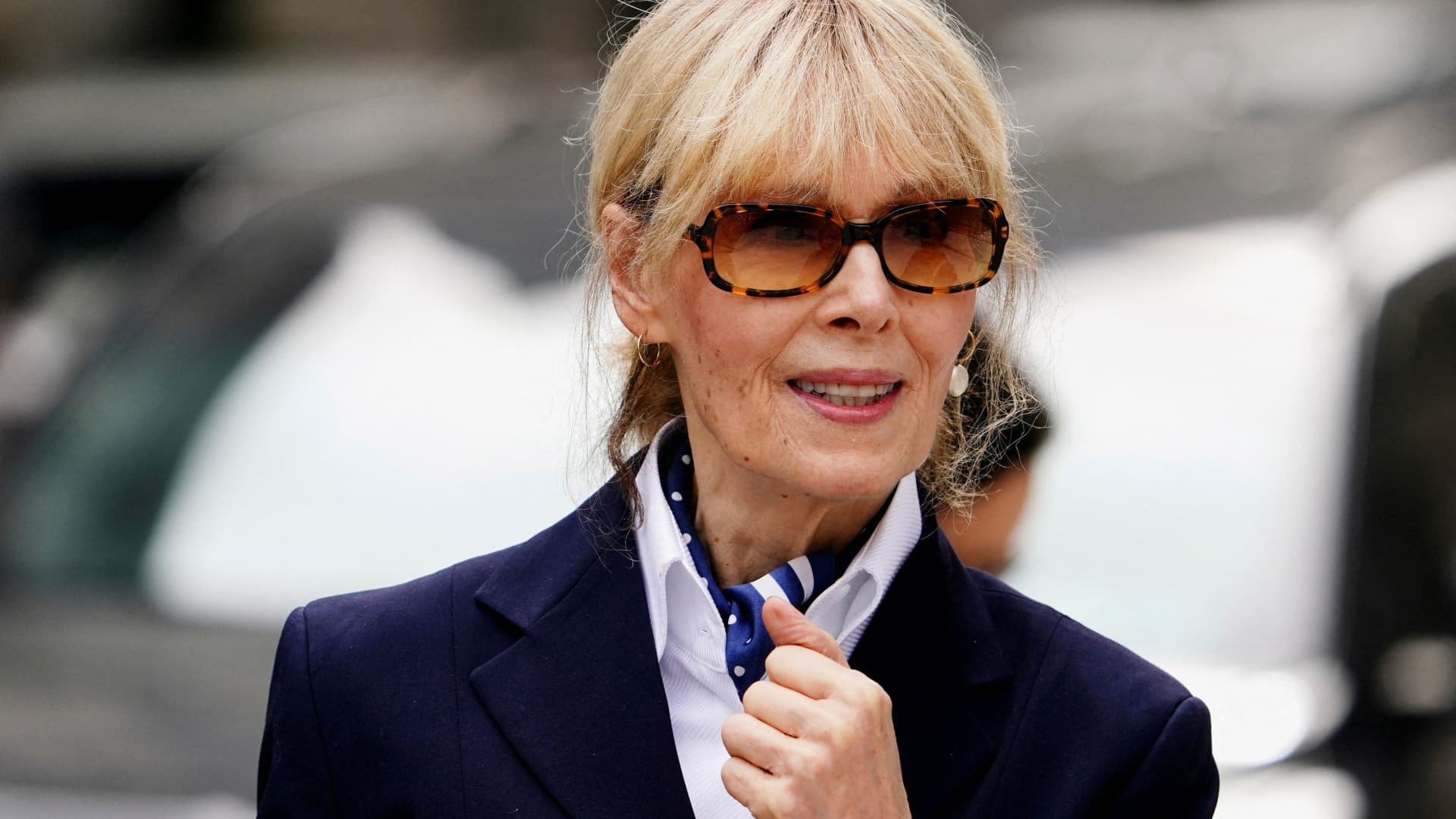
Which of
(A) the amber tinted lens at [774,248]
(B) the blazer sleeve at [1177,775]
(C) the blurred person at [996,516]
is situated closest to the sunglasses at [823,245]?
(A) the amber tinted lens at [774,248]

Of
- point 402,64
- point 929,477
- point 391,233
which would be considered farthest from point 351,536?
point 402,64

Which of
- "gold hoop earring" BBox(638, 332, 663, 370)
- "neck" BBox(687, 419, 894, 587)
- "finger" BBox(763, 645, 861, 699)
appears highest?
"gold hoop earring" BBox(638, 332, 663, 370)

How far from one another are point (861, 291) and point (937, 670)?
40cm

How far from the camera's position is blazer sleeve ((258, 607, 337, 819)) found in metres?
1.79

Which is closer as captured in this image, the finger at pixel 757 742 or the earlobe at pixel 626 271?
the finger at pixel 757 742

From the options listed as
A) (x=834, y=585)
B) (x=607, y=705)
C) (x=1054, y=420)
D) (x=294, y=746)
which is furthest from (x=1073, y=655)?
(x=1054, y=420)

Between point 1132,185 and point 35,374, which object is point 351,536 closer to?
point 1132,185

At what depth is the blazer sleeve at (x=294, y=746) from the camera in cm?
179

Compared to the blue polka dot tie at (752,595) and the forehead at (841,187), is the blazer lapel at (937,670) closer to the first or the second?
A: the blue polka dot tie at (752,595)

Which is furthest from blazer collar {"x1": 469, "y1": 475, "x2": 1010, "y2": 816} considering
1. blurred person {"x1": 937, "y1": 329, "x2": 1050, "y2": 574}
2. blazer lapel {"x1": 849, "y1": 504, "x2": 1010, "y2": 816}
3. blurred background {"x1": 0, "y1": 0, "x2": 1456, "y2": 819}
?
blurred background {"x1": 0, "y1": 0, "x2": 1456, "y2": 819}

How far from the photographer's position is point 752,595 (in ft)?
5.82

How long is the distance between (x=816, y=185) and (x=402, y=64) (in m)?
7.43

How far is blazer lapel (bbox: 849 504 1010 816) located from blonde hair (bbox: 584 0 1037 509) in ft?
1.23

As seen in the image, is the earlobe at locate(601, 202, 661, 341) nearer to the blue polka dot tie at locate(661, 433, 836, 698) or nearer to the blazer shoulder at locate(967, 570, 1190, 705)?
the blue polka dot tie at locate(661, 433, 836, 698)
